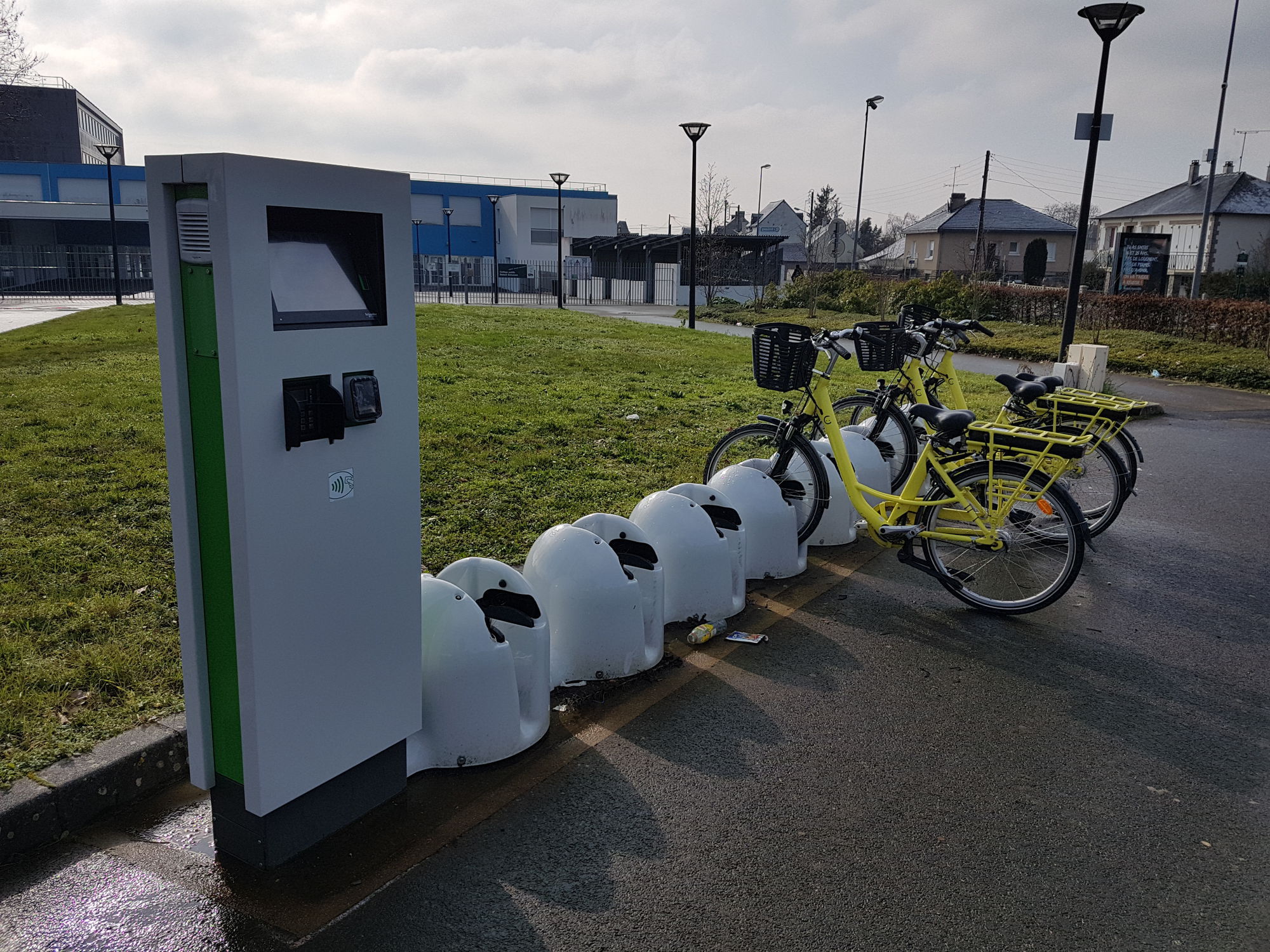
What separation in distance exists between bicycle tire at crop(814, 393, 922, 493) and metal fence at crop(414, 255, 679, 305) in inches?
1260

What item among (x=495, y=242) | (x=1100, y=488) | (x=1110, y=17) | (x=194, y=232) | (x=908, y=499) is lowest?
(x=1100, y=488)

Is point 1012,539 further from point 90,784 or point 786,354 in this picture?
point 90,784

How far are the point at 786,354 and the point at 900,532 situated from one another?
1.19 m

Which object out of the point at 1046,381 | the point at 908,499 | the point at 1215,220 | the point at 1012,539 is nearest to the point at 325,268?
the point at 908,499

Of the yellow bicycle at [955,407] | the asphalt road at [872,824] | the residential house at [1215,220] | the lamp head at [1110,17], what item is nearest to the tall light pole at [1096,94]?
the lamp head at [1110,17]

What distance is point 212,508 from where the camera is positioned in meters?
2.51

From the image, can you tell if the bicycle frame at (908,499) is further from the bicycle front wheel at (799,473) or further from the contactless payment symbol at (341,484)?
the contactless payment symbol at (341,484)

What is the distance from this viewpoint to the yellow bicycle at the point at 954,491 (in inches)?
188

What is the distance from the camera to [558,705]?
150 inches

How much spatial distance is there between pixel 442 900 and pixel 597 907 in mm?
426

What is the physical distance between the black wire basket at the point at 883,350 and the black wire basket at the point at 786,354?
771 mm

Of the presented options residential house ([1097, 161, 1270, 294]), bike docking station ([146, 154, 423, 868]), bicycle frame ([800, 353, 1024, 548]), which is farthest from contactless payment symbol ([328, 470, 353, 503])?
residential house ([1097, 161, 1270, 294])

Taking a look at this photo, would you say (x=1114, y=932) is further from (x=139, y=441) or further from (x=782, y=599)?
(x=139, y=441)

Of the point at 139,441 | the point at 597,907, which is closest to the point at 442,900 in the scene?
the point at 597,907
